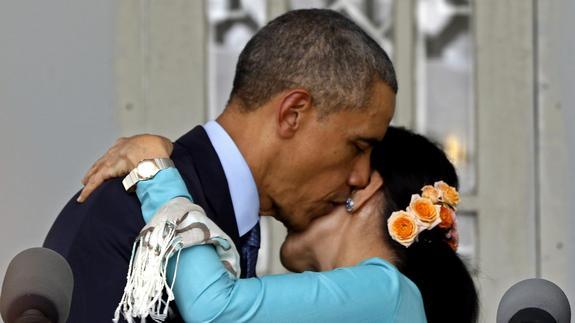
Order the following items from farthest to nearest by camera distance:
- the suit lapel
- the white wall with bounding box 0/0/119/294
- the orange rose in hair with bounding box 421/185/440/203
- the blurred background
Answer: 1. the blurred background
2. the white wall with bounding box 0/0/119/294
3. the orange rose in hair with bounding box 421/185/440/203
4. the suit lapel

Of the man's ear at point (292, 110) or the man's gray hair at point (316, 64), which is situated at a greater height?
the man's gray hair at point (316, 64)

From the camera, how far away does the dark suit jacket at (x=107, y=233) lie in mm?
3498

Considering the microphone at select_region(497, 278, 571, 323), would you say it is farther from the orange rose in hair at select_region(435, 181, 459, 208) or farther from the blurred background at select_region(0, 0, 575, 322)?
the blurred background at select_region(0, 0, 575, 322)

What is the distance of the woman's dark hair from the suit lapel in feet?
1.59

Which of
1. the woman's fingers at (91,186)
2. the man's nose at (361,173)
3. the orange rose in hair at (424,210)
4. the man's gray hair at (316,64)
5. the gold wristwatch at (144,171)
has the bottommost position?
the orange rose in hair at (424,210)

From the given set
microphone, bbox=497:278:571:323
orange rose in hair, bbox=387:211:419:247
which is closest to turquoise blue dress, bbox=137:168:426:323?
orange rose in hair, bbox=387:211:419:247

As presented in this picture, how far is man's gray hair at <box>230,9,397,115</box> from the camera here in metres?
3.73

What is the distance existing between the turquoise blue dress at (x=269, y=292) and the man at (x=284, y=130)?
0.10 meters

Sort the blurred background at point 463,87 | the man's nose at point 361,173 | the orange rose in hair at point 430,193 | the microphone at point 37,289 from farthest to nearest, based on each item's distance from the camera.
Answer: the blurred background at point 463,87 < the orange rose in hair at point 430,193 < the man's nose at point 361,173 < the microphone at point 37,289

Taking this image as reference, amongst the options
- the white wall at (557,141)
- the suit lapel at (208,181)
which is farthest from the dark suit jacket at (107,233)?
the white wall at (557,141)

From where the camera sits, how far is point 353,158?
3.84 m

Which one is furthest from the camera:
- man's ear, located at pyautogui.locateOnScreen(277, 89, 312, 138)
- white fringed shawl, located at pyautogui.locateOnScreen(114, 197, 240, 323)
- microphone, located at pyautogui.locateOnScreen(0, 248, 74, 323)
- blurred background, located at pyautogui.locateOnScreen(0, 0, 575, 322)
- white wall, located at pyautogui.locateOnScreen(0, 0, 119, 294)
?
blurred background, located at pyautogui.locateOnScreen(0, 0, 575, 322)

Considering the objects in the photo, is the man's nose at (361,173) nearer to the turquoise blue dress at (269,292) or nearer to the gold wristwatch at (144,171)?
the turquoise blue dress at (269,292)

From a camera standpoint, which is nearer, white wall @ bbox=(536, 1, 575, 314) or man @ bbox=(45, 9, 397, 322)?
man @ bbox=(45, 9, 397, 322)
